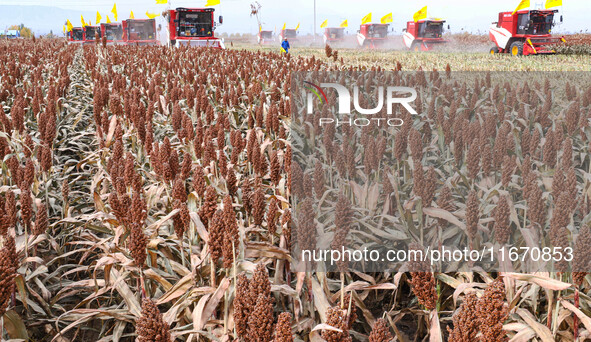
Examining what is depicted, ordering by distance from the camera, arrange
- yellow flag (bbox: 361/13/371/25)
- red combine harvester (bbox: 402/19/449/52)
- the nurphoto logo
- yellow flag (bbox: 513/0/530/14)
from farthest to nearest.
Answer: yellow flag (bbox: 361/13/371/25) < red combine harvester (bbox: 402/19/449/52) < yellow flag (bbox: 513/0/530/14) < the nurphoto logo

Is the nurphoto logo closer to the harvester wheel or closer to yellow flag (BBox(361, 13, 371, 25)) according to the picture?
the harvester wheel

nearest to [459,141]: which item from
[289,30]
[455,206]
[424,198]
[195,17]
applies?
[455,206]

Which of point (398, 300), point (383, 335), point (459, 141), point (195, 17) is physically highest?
point (195, 17)

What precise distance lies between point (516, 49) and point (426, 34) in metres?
9.45

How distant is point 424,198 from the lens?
2.06 metres

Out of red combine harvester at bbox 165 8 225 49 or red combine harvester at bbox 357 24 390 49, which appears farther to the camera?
red combine harvester at bbox 357 24 390 49

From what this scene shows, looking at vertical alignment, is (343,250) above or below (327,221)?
above

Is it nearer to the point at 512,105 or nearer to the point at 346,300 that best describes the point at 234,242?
the point at 346,300

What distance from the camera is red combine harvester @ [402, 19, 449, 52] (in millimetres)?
27703

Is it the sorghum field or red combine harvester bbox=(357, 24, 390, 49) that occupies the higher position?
red combine harvester bbox=(357, 24, 390, 49)

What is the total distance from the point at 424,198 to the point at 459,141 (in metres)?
1.02

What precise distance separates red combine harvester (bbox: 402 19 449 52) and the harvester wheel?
7657 millimetres

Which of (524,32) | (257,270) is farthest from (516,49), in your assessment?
(257,270)

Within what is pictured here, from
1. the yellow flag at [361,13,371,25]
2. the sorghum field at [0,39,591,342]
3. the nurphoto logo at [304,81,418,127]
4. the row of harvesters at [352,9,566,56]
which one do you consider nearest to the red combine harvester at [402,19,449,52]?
the row of harvesters at [352,9,566,56]
